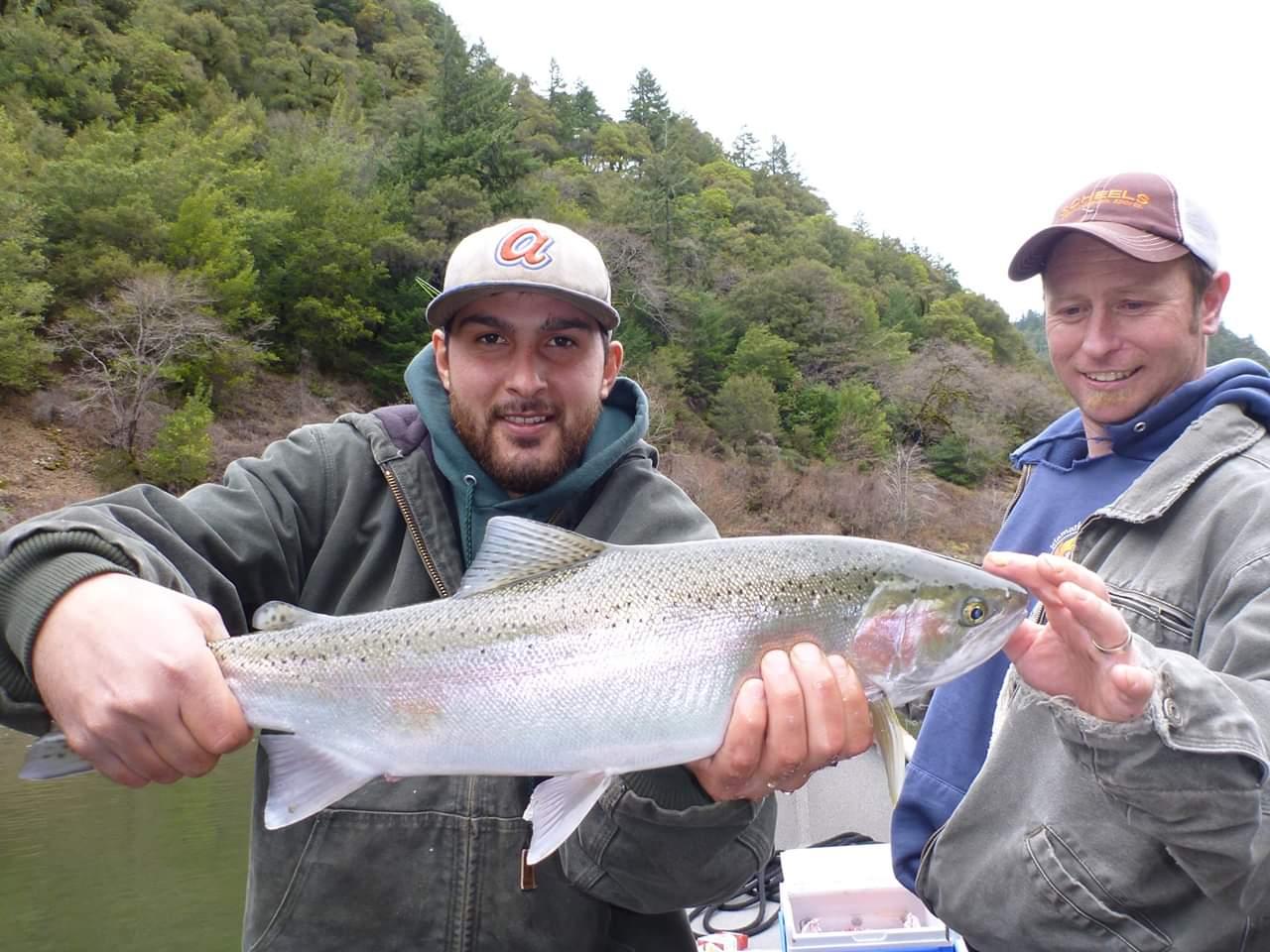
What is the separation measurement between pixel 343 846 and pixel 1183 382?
3289 millimetres

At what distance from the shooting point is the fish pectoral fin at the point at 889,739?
2.61m

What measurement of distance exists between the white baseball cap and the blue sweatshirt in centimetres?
186

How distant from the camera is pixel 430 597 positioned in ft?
10.1

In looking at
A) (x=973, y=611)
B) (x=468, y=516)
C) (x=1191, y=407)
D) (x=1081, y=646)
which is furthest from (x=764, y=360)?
(x=1081, y=646)

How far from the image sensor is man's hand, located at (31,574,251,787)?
2170mm

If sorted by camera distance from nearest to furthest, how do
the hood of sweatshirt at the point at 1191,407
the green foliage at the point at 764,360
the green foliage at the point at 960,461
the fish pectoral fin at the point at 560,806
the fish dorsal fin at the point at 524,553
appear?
the fish pectoral fin at the point at 560,806 → the fish dorsal fin at the point at 524,553 → the hood of sweatshirt at the point at 1191,407 → the green foliage at the point at 960,461 → the green foliage at the point at 764,360

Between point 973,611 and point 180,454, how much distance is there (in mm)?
28588

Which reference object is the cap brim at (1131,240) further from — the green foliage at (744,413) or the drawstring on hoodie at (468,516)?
the green foliage at (744,413)

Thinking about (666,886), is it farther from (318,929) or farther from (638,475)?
(638,475)

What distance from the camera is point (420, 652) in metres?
2.60

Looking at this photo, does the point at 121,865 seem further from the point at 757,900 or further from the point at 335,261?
the point at 335,261

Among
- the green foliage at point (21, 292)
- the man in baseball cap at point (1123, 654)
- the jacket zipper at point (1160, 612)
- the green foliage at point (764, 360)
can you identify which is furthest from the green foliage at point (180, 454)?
the green foliage at point (764, 360)

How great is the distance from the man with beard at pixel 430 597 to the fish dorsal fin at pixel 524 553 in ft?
1.10

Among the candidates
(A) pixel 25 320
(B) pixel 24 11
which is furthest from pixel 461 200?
(B) pixel 24 11
